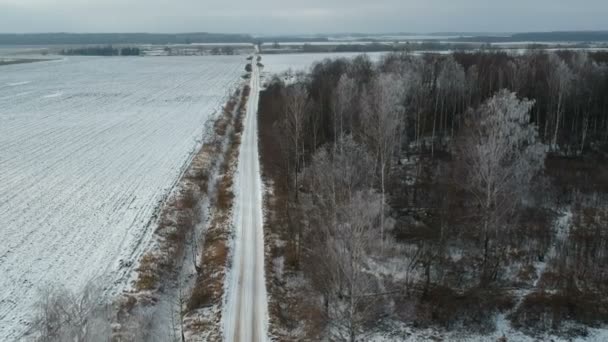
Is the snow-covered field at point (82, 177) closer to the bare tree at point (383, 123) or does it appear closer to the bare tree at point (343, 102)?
the bare tree at point (343, 102)

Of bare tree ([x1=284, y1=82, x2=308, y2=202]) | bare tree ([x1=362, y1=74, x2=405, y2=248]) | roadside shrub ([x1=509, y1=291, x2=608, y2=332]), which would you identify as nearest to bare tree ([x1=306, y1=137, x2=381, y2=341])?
bare tree ([x1=362, y1=74, x2=405, y2=248])

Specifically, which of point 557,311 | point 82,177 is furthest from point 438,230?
point 82,177

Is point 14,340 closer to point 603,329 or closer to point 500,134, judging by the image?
point 500,134

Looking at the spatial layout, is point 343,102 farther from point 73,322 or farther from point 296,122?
point 73,322

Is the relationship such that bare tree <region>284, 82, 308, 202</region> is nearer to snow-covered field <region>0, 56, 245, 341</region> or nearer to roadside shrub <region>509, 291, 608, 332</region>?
snow-covered field <region>0, 56, 245, 341</region>

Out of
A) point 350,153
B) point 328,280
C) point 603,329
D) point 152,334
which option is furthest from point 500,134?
point 152,334
